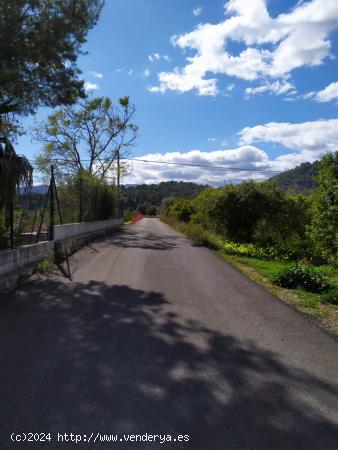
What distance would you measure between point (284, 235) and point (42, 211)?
10.8 m

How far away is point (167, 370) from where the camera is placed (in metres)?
4.33

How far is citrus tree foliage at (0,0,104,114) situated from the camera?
10117mm

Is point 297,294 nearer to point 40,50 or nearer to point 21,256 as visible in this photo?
point 21,256

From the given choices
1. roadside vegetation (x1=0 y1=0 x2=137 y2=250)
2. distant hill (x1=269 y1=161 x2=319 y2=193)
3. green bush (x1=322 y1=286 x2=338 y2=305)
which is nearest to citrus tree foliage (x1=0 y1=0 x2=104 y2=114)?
roadside vegetation (x1=0 y1=0 x2=137 y2=250)

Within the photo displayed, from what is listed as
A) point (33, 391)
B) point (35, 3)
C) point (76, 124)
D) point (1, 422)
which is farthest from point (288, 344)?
point (76, 124)

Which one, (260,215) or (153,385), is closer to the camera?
(153,385)

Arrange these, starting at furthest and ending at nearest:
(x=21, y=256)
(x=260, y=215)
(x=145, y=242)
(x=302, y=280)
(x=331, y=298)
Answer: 1. (x=145, y=242)
2. (x=260, y=215)
3. (x=21, y=256)
4. (x=302, y=280)
5. (x=331, y=298)

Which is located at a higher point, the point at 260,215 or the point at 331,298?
the point at 260,215

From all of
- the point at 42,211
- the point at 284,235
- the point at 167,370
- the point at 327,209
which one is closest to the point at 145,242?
the point at 284,235

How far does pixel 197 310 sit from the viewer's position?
7004 mm

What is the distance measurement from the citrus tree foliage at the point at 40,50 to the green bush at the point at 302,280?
789cm

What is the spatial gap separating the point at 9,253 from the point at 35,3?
21.7ft

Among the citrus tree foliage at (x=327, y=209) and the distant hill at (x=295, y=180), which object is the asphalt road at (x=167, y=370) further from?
the distant hill at (x=295, y=180)

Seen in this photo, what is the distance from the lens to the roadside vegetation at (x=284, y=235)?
8422 mm
